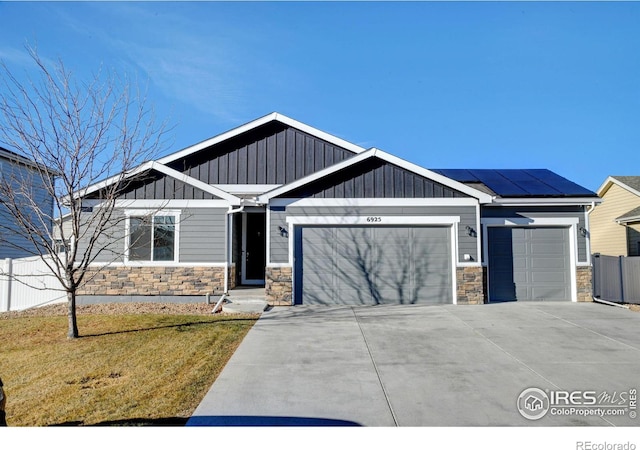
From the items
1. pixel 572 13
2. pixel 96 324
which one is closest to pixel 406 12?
pixel 572 13

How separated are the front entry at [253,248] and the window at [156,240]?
254cm

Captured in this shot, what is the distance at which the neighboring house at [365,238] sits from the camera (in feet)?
33.8

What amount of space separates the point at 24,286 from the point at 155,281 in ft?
11.1

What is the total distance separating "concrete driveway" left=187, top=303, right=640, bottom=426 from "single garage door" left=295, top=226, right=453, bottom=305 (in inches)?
61.9

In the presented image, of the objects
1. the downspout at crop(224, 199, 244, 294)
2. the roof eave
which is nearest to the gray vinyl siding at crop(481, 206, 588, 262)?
the roof eave

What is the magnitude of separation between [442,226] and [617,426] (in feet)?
23.9

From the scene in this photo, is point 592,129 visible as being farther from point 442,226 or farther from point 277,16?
point 277,16

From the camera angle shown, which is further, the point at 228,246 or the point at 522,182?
the point at 522,182

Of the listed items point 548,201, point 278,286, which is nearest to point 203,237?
point 278,286

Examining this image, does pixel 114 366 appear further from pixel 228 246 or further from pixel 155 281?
pixel 228 246

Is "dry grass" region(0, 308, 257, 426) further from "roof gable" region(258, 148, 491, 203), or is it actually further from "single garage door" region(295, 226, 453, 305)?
"roof gable" region(258, 148, 491, 203)

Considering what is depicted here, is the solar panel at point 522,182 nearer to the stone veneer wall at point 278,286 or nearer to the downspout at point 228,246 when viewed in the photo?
the stone veneer wall at point 278,286

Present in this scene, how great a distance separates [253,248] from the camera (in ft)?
42.9

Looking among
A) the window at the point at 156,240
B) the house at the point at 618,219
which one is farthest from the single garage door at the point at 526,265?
the window at the point at 156,240
